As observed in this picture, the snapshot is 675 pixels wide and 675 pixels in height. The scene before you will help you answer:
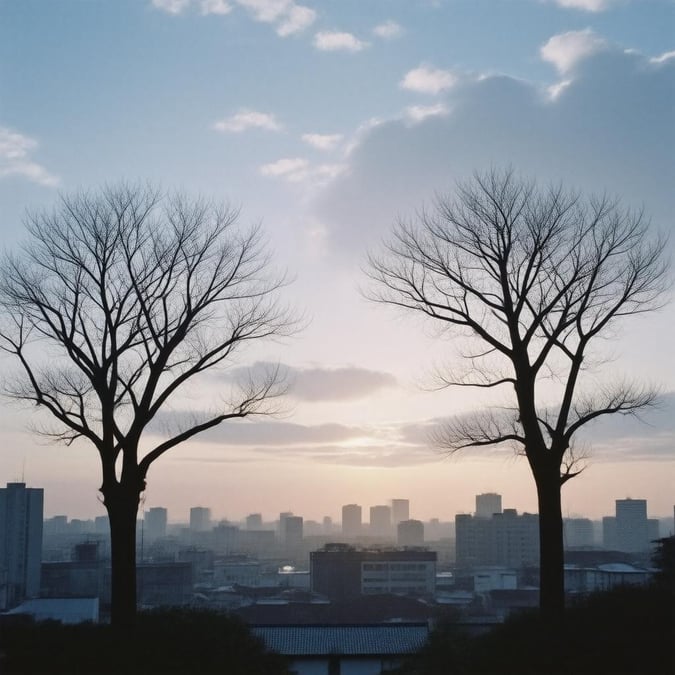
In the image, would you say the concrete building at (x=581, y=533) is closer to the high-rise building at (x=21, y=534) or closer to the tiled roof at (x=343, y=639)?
the high-rise building at (x=21, y=534)

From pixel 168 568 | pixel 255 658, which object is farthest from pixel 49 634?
pixel 168 568

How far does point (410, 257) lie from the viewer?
1198 cm

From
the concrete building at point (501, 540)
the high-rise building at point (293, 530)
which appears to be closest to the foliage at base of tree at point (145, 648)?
the concrete building at point (501, 540)

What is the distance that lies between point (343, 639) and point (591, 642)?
29.9 ft

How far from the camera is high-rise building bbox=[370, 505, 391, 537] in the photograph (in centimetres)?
14725

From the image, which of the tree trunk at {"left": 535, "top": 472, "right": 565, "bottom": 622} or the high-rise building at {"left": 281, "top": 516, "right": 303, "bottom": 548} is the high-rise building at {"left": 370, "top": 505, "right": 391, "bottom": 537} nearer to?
the high-rise building at {"left": 281, "top": 516, "right": 303, "bottom": 548}

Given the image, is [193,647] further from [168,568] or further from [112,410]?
[168,568]

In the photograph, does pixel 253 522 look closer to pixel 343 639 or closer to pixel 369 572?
pixel 369 572

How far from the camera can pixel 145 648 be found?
10.3 m

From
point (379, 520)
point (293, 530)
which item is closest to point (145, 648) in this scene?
point (293, 530)

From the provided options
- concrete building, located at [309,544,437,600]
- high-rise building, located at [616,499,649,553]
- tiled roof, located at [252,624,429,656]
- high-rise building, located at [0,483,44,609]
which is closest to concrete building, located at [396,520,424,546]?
high-rise building, located at [616,499,649,553]

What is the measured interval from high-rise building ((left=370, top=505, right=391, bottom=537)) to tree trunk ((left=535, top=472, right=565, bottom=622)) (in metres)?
138

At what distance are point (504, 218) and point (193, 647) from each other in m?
6.83

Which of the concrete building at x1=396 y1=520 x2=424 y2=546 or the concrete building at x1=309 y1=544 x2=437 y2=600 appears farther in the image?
the concrete building at x1=396 y1=520 x2=424 y2=546
